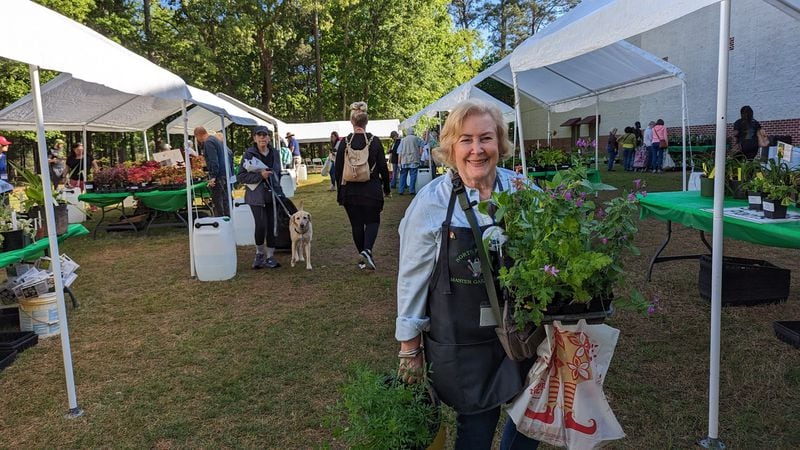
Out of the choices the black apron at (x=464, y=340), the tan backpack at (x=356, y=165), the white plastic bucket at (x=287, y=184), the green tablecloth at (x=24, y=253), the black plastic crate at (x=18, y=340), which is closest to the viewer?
the black apron at (x=464, y=340)

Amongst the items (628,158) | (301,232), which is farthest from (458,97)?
(628,158)

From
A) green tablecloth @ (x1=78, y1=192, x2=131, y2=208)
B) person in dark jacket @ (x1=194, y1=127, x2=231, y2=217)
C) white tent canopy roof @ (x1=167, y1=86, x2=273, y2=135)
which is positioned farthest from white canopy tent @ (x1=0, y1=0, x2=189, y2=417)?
green tablecloth @ (x1=78, y1=192, x2=131, y2=208)

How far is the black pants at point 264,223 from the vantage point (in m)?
6.36

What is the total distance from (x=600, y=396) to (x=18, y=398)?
3676 millimetres

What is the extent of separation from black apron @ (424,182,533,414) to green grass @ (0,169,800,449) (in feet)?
1.78

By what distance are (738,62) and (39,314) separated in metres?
19.5

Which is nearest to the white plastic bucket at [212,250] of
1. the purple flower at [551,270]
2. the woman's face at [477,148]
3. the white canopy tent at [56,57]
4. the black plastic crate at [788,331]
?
the white canopy tent at [56,57]

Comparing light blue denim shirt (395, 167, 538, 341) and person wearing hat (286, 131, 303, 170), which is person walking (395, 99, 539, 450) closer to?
light blue denim shirt (395, 167, 538, 341)

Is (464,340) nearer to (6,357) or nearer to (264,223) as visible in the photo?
(6,357)

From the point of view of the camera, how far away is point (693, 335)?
409 centimetres

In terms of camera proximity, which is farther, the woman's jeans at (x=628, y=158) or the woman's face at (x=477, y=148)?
the woman's jeans at (x=628, y=158)

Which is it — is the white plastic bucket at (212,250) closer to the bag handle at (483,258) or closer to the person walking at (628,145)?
the bag handle at (483,258)

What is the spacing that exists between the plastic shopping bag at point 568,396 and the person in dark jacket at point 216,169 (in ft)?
24.6

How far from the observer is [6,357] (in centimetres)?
392
